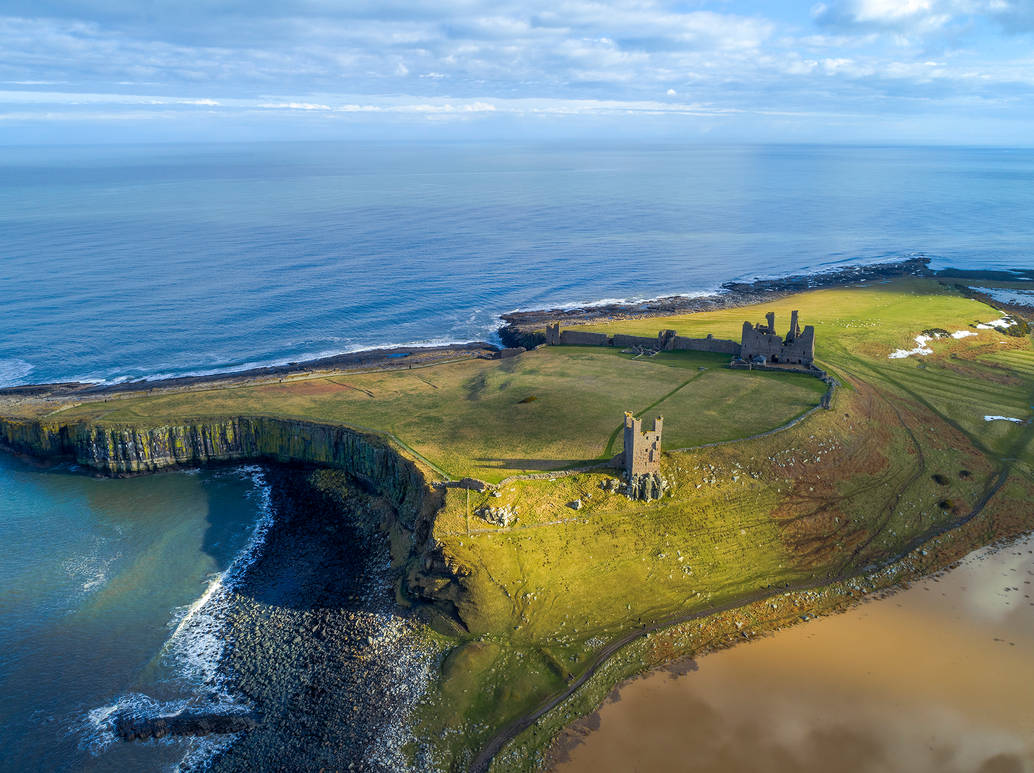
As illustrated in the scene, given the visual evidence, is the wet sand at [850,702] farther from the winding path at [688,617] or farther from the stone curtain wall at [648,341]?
the stone curtain wall at [648,341]

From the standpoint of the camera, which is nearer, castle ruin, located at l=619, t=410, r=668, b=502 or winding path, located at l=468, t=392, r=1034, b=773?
winding path, located at l=468, t=392, r=1034, b=773

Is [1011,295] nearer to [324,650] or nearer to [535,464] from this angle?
[535,464]

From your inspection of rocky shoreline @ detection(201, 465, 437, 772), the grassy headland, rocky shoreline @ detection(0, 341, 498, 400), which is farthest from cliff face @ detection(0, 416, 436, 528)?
rocky shoreline @ detection(0, 341, 498, 400)

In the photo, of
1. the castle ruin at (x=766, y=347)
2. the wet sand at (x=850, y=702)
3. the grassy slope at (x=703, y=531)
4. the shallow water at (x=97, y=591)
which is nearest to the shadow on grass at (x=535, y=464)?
the grassy slope at (x=703, y=531)

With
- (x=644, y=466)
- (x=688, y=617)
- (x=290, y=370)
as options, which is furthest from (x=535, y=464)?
(x=290, y=370)

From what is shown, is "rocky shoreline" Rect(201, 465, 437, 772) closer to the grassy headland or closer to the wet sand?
the grassy headland

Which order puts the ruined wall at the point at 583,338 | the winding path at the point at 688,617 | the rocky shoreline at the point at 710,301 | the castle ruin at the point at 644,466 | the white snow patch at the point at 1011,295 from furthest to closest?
the white snow patch at the point at 1011,295
the rocky shoreline at the point at 710,301
the ruined wall at the point at 583,338
the castle ruin at the point at 644,466
the winding path at the point at 688,617
